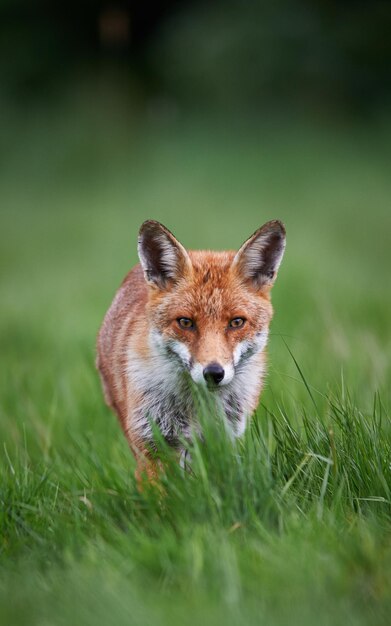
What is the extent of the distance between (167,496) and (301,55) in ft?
77.4

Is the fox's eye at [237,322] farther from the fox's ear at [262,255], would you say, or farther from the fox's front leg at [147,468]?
the fox's front leg at [147,468]

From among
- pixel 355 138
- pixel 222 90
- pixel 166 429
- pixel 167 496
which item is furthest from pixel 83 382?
pixel 222 90

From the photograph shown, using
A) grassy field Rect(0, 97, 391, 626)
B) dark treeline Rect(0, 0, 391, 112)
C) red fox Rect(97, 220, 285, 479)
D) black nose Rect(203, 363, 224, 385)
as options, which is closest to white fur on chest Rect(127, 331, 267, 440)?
red fox Rect(97, 220, 285, 479)

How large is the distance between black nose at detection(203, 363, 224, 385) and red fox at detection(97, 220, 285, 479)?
0.21 m

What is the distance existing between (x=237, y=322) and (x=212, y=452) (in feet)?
3.26

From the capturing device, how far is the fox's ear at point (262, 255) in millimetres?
4918

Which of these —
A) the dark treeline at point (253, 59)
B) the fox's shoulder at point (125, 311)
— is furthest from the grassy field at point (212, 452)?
the dark treeline at point (253, 59)

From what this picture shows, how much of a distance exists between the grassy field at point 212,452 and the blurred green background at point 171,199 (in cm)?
3

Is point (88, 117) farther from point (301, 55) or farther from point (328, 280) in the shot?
point (328, 280)

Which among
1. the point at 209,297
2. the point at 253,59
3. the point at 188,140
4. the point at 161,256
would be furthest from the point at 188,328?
the point at 253,59

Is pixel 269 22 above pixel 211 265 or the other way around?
above

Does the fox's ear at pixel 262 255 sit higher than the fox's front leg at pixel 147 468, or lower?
higher

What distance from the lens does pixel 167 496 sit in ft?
13.0

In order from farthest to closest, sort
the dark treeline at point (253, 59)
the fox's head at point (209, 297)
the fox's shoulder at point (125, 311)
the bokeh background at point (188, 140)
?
1. the dark treeline at point (253, 59)
2. the bokeh background at point (188, 140)
3. the fox's shoulder at point (125, 311)
4. the fox's head at point (209, 297)
